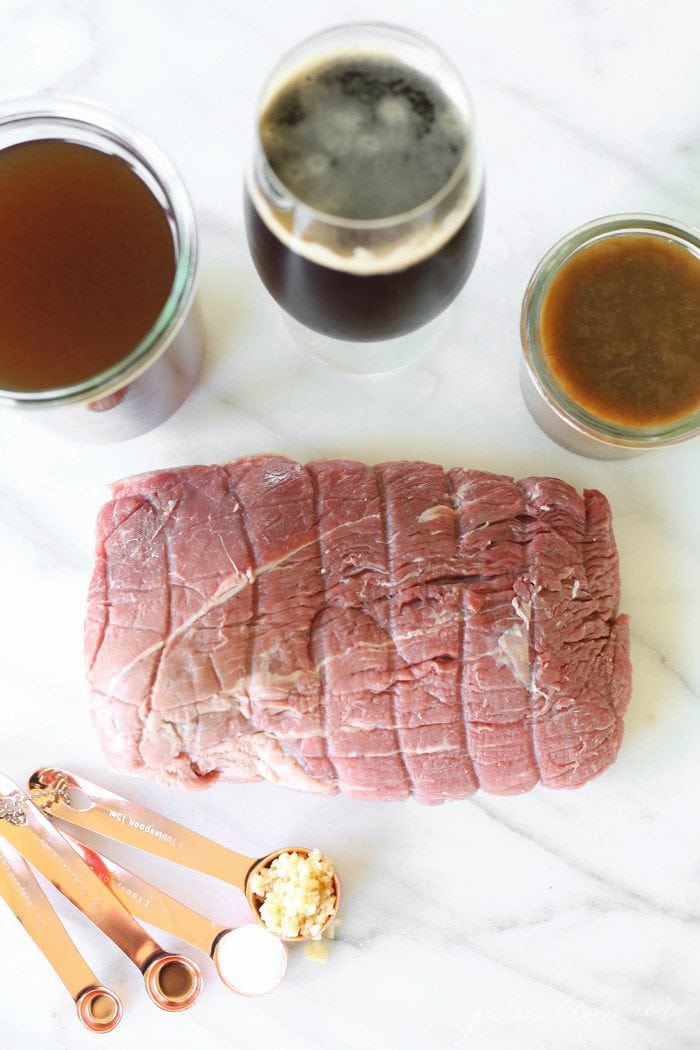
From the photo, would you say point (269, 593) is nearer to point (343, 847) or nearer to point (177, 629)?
point (177, 629)

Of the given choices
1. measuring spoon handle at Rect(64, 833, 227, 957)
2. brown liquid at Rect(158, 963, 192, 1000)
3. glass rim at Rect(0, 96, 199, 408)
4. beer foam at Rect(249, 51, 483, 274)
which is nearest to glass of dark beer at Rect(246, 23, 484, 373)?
beer foam at Rect(249, 51, 483, 274)

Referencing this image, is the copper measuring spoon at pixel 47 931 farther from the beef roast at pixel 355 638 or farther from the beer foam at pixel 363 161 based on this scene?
the beer foam at pixel 363 161

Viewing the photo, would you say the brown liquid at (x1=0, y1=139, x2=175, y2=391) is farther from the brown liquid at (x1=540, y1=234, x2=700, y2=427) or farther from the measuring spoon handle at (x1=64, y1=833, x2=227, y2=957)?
the measuring spoon handle at (x1=64, y1=833, x2=227, y2=957)

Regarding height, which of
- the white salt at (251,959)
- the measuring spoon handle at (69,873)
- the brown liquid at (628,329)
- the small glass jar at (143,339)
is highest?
the small glass jar at (143,339)

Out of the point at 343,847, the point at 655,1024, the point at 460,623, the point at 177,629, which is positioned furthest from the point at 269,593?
the point at 655,1024

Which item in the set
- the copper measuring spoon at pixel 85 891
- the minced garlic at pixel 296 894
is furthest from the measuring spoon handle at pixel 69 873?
the minced garlic at pixel 296 894

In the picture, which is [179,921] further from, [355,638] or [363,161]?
[363,161]
